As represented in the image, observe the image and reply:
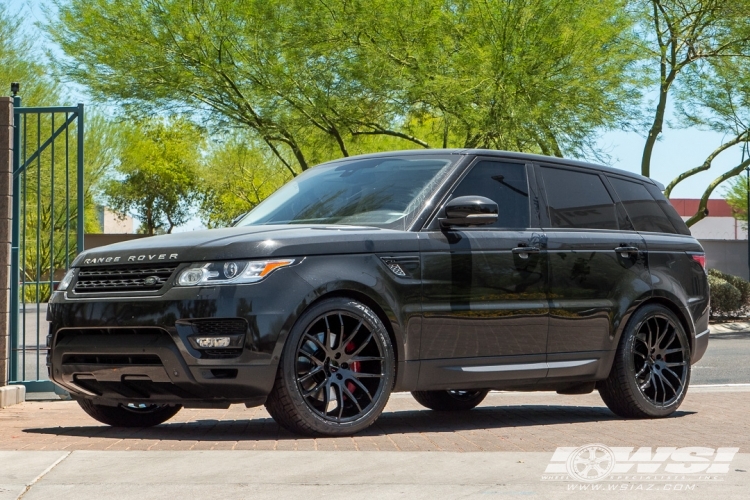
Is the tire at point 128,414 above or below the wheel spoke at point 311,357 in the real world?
below

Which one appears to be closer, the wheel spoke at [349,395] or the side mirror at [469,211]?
the wheel spoke at [349,395]

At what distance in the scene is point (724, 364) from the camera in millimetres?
16766

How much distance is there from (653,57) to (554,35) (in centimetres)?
405

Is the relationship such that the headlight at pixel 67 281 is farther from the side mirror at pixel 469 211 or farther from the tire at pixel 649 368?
the tire at pixel 649 368

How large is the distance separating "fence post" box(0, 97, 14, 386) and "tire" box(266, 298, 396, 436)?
3890 mm

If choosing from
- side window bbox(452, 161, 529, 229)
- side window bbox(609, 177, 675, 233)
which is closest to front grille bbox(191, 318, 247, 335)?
side window bbox(452, 161, 529, 229)

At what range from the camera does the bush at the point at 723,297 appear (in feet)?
97.6

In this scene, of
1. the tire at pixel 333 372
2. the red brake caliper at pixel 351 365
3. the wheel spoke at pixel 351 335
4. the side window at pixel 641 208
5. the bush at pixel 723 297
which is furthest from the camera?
the bush at pixel 723 297

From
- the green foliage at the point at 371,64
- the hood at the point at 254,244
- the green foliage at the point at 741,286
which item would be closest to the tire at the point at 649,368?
the hood at the point at 254,244

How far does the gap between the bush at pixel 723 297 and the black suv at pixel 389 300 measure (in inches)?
842

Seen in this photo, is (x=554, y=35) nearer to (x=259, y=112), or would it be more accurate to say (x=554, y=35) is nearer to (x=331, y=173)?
(x=259, y=112)

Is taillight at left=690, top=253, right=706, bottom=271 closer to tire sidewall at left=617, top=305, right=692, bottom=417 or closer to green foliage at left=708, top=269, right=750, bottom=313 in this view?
tire sidewall at left=617, top=305, right=692, bottom=417

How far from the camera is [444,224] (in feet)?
24.3

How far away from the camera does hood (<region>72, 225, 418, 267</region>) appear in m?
6.60
